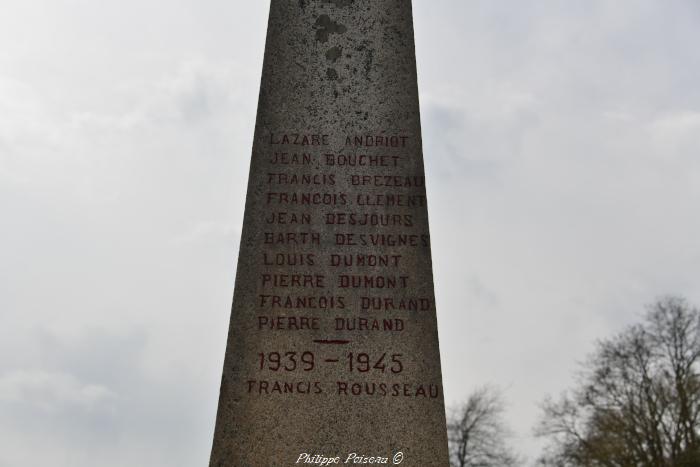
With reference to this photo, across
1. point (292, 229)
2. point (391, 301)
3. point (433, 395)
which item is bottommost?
point (433, 395)

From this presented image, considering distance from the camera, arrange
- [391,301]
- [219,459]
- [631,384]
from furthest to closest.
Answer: [631,384] < [391,301] < [219,459]

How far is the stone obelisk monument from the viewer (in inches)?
238

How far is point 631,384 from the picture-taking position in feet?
112

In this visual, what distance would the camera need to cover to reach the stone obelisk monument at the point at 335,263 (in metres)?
6.04

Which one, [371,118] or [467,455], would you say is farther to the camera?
[467,455]

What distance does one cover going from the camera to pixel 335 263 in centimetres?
656

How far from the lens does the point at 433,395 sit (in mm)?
6145

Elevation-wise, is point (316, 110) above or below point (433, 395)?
above

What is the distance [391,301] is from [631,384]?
30.7m

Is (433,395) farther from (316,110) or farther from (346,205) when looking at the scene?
(316,110)

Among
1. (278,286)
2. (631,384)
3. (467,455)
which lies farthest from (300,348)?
(467,455)

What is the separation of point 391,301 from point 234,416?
5.05ft

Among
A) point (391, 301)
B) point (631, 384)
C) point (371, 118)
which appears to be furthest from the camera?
point (631, 384)

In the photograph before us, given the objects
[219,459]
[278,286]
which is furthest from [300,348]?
[219,459]
